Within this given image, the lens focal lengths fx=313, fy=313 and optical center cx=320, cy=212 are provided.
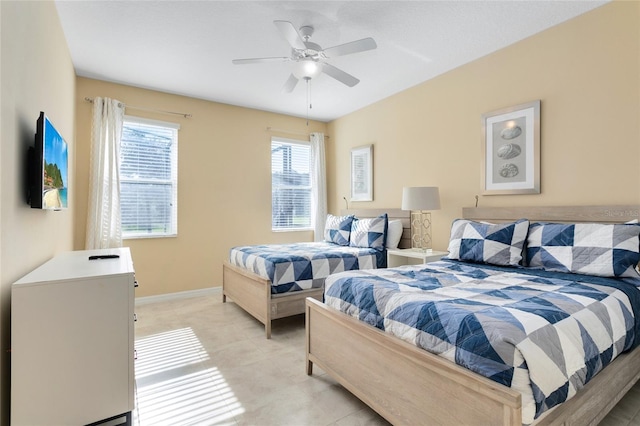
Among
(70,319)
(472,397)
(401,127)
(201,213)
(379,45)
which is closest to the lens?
(472,397)

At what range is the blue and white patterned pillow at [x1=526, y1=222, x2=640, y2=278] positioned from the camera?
1.95m

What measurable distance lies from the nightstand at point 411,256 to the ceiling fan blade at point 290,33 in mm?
2304

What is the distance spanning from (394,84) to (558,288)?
9.71 feet

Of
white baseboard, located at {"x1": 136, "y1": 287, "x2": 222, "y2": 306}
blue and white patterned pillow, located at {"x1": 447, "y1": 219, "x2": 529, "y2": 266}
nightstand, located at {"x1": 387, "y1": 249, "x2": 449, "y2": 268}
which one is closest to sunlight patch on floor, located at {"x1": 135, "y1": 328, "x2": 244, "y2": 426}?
white baseboard, located at {"x1": 136, "y1": 287, "x2": 222, "y2": 306}

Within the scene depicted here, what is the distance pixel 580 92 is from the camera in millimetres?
2518

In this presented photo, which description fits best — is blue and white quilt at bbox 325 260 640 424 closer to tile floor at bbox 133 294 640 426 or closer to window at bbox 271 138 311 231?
tile floor at bbox 133 294 640 426

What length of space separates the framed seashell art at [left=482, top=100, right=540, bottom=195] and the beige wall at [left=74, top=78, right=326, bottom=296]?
122 inches

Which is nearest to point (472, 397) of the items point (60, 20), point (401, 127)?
point (401, 127)

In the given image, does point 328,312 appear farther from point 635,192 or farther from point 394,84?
point 394,84

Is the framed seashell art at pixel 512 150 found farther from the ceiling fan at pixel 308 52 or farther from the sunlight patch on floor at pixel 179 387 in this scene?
the sunlight patch on floor at pixel 179 387

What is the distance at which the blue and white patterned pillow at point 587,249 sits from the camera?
1953 mm

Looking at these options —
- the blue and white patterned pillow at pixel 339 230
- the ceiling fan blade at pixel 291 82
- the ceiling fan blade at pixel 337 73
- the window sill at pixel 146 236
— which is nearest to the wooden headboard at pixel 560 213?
the blue and white patterned pillow at pixel 339 230

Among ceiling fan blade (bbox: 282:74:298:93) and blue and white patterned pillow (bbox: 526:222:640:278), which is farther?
ceiling fan blade (bbox: 282:74:298:93)

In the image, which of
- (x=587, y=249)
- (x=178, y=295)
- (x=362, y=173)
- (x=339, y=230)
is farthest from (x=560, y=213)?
(x=178, y=295)
